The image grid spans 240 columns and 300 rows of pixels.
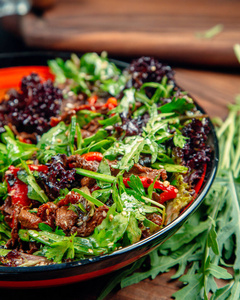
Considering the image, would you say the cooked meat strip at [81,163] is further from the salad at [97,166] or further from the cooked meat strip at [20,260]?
the cooked meat strip at [20,260]

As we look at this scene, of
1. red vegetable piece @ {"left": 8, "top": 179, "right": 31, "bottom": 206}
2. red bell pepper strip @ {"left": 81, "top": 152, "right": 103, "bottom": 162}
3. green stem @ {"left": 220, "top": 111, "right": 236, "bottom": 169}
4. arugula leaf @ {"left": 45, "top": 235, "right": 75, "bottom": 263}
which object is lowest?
green stem @ {"left": 220, "top": 111, "right": 236, "bottom": 169}

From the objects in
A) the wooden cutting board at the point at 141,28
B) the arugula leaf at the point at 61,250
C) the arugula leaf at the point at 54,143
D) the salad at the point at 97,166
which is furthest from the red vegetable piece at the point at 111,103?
the wooden cutting board at the point at 141,28

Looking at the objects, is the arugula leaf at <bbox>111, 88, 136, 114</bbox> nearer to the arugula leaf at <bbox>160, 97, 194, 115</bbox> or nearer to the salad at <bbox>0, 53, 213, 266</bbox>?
the salad at <bbox>0, 53, 213, 266</bbox>

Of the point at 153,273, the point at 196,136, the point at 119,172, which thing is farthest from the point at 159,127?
the point at 153,273

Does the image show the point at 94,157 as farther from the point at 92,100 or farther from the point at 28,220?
the point at 92,100

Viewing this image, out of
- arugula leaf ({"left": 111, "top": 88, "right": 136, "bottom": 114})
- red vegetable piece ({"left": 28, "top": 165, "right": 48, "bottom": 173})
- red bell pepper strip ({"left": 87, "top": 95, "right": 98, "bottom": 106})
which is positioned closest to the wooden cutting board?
red bell pepper strip ({"left": 87, "top": 95, "right": 98, "bottom": 106})

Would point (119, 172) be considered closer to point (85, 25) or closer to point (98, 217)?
point (98, 217)
